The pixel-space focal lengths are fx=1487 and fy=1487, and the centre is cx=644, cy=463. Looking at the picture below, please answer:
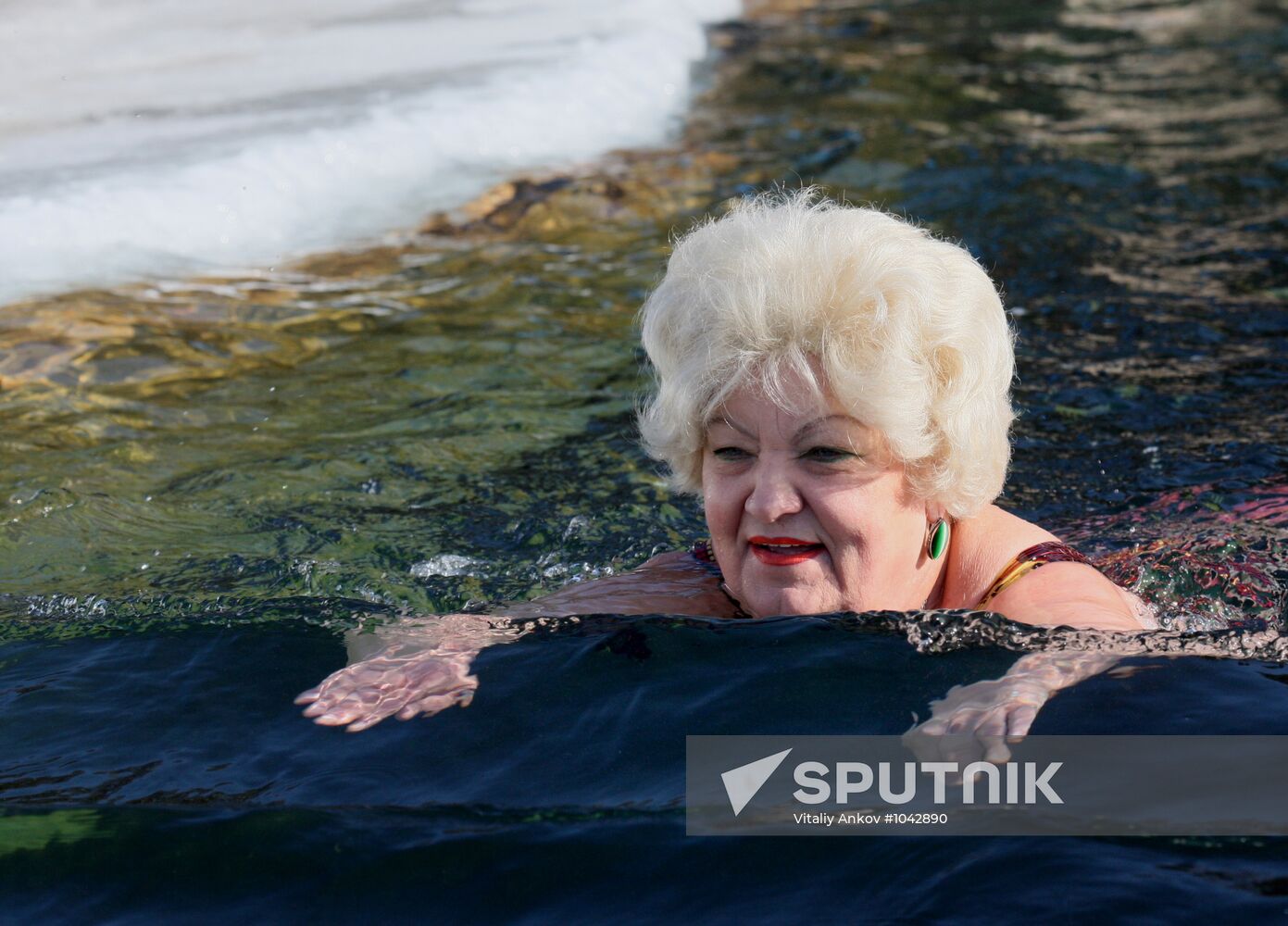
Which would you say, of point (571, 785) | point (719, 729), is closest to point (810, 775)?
point (719, 729)

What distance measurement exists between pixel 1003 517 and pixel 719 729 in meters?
1.00

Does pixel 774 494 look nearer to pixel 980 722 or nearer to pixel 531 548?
pixel 980 722

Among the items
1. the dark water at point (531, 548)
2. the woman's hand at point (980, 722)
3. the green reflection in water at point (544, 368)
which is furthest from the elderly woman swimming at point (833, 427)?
the green reflection in water at point (544, 368)

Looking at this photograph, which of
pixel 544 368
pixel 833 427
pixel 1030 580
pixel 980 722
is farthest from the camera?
pixel 544 368

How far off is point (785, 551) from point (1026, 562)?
64cm

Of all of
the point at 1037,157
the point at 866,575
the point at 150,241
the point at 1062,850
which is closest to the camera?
the point at 1062,850

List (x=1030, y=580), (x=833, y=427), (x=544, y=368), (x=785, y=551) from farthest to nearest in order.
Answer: (x=544, y=368)
(x=1030, y=580)
(x=785, y=551)
(x=833, y=427)

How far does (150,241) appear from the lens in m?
8.24

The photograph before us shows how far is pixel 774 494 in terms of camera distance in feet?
10.8

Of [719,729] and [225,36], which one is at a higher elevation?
[225,36]

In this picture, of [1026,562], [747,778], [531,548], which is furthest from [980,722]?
[531,548]

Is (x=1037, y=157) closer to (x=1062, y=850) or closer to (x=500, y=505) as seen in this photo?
(x=500, y=505)

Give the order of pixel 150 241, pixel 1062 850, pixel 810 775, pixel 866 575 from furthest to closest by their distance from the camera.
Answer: pixel 150 241 < pixel 866 575 < pixel 810 775 < pixel 1062 850

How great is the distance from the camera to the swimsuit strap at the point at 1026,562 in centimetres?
359
